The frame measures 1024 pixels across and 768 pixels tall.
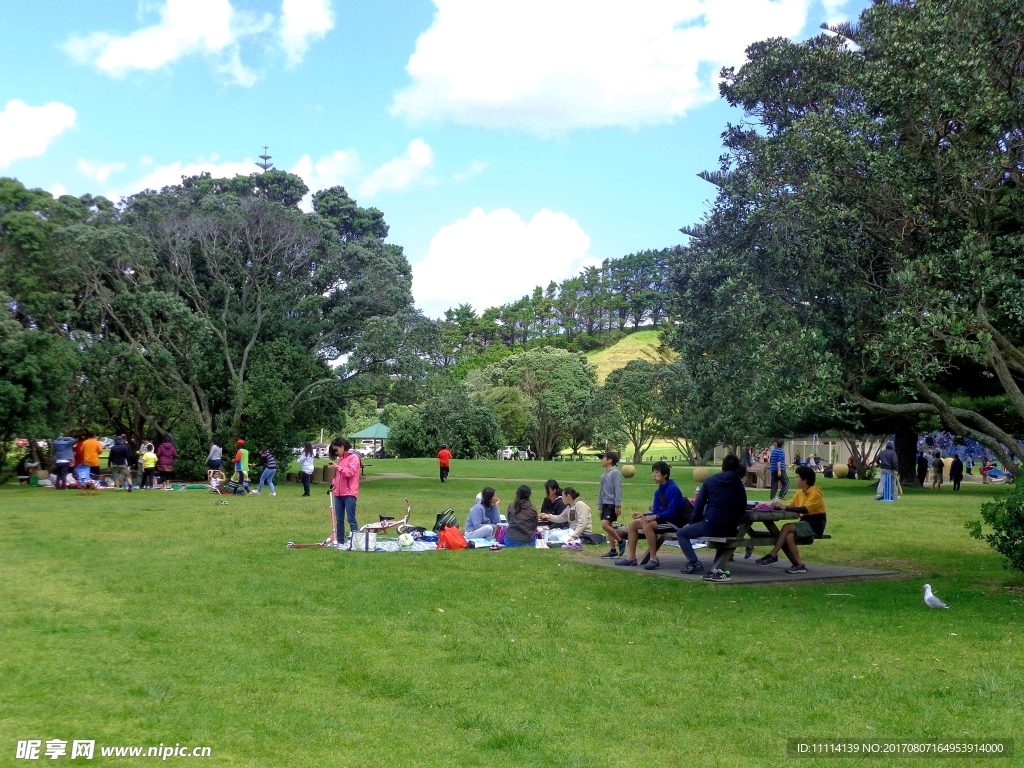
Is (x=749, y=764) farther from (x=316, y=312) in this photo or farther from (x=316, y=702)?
(x=316, y=312)

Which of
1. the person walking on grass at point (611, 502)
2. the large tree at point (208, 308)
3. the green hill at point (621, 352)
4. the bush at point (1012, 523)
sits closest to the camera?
the bush at point (1012, 523)

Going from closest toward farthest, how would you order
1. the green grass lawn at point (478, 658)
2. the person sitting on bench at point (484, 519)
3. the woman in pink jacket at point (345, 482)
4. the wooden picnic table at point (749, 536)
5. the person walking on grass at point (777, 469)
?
1. the green grass lawn at point (478, 658)
2. the wooden picnic table at point (749, 536)
3. the woman in pink jacket at point (345, 482)
4. the person sitting on bench at point (484, 519)
5. the person walking on grass at point (777, 469)

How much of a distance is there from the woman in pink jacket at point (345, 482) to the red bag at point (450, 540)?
1.29m

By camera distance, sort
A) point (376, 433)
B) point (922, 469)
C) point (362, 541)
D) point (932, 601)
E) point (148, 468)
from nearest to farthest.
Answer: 1. point (932, 601)
2. point (362, 541)
3. point (148, 468)
4. point (922, 469)
5. point (376, 433)

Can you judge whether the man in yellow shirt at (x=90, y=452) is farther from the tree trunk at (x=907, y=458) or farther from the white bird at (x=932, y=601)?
the tree trunk at (x=907, y=458)

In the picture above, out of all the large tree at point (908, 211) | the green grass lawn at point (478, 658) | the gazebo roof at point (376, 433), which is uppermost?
the large tree at point (908, 211)

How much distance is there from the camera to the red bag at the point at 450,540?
47.0 feet

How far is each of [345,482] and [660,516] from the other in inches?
189

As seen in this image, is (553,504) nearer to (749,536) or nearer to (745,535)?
(745,535)

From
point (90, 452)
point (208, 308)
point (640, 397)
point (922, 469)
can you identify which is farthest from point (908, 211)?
point (640, 397)

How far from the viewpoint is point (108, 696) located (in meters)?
6.04

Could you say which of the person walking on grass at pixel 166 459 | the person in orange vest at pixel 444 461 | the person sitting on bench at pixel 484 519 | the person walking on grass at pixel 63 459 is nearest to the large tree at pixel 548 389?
the person in orange vest at pixel 444 461

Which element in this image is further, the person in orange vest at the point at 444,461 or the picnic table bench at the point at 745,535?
the person in orange vest at the point at 444,461

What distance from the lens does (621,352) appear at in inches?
4973
